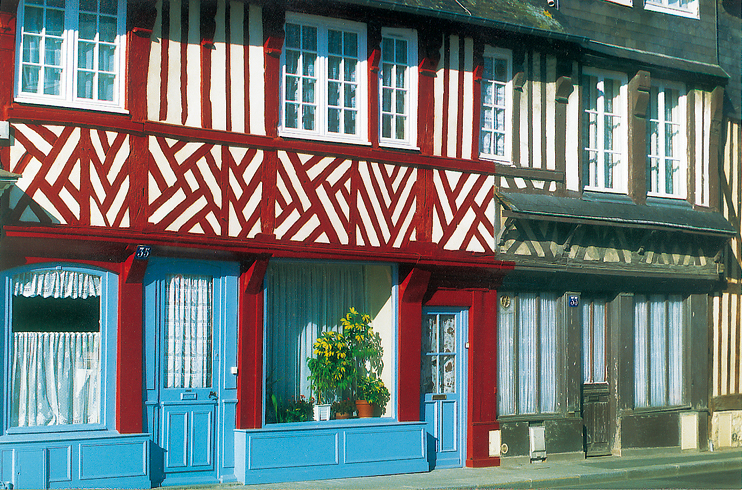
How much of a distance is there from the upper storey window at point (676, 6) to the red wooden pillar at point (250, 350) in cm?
899

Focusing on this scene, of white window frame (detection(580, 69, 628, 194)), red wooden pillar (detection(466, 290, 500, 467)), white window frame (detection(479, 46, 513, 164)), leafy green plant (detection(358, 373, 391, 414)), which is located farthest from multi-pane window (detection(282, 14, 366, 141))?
white window frame (detection(580, 69, 628, 194))

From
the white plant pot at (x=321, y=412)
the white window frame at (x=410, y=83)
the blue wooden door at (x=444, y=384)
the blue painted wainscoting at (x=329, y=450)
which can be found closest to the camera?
the blue painted wainscoting at (x=329, y=450)

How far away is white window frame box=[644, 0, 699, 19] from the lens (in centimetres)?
1662

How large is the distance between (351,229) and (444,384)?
2.88 m

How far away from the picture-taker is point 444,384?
14.0 m

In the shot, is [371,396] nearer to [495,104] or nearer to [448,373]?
[448,373]

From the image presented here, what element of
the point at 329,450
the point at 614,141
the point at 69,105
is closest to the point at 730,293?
the point at 614,141

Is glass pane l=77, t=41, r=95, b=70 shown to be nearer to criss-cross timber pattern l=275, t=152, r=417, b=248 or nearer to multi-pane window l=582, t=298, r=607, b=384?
criss-cross timber pattern l=275, t=152, r=417, b=248

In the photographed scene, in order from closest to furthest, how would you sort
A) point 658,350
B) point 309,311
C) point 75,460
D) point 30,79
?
point 75,460
point 30,79
point 309,311
point 658,350

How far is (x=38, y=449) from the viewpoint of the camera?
10289 mm

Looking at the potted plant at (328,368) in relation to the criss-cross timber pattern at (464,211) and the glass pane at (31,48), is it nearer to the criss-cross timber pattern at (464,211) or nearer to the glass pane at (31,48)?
the criss-cross timber pattern at (464,211)

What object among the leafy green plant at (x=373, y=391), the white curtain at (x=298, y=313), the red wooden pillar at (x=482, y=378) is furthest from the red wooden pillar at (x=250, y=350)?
the red wooden pillar at (x=482, y=378)

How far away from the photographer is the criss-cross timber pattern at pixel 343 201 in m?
12.3

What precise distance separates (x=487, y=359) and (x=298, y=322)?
304 cm
